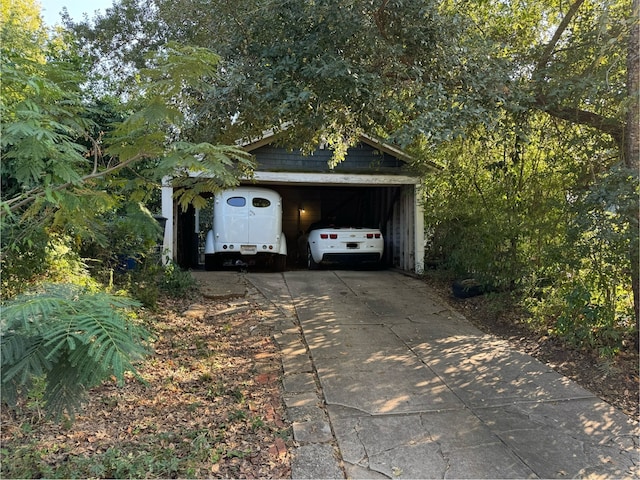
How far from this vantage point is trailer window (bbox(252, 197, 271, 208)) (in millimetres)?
10859

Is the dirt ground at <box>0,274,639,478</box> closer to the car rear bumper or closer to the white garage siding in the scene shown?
the white garage siding

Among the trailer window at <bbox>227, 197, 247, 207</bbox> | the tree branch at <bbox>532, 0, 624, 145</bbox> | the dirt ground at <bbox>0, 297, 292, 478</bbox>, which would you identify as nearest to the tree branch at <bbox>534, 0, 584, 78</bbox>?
the tree branch at <bbox>532, 0, 624, 145</bbox>

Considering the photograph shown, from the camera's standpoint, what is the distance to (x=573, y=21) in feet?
19.8

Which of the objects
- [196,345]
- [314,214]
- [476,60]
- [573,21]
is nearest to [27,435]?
[196,345]

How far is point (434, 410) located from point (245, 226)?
7644mm

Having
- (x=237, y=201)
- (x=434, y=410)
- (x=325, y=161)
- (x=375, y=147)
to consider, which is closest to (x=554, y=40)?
(x=434, y=410)

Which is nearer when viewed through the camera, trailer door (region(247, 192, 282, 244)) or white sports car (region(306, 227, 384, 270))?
trailer door (region(247, 192, 282, 244))

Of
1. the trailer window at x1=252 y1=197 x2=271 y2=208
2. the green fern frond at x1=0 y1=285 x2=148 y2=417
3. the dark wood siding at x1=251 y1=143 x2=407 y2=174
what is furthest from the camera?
the dark wood siding at x1=251 y1=143 x2=407 y2=174

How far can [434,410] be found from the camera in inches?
148

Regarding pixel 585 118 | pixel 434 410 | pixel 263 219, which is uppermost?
pixel 585 118

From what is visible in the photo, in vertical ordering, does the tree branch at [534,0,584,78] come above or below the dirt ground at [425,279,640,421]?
above

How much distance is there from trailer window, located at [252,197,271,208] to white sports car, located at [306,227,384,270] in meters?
1.61

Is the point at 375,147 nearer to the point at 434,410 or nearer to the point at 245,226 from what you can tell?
the point at 245,226

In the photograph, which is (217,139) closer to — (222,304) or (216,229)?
(222,304)
